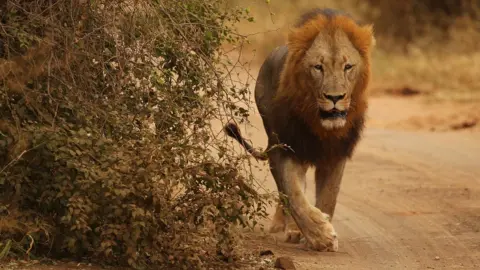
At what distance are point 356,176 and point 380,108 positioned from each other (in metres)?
4.66

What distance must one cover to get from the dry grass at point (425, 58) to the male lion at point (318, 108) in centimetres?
714

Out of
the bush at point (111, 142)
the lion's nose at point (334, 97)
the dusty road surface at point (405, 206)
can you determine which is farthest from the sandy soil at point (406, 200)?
the lion's nose at point (334, 97)

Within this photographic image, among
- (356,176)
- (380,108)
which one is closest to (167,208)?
(356,176)

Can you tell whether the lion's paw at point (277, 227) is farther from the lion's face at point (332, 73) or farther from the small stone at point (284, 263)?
the small stone at point (284, 263)

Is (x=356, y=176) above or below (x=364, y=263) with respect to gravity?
above

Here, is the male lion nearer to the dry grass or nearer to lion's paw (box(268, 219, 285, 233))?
lion's paw (box(268, 219, 285, 233))

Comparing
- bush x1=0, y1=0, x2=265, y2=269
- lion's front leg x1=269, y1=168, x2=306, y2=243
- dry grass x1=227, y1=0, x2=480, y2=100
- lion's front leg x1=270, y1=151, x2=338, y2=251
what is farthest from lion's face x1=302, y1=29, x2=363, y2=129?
dry grass x1=227, y1=0, x2=480, y2=100

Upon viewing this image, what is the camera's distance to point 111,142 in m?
5.21

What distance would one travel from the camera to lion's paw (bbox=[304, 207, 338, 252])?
6277mm

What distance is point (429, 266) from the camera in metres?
5.96

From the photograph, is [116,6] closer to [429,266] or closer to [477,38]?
[429,266]

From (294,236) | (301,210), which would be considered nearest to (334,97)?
(301,210)

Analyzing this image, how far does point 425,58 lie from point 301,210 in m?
9.97

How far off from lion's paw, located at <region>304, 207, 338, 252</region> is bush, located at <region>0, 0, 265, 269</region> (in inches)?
36.7
